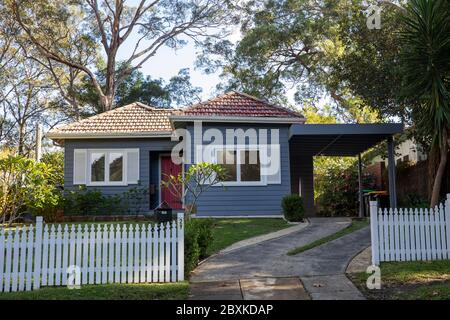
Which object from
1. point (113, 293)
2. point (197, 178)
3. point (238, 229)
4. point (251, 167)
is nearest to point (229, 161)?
point (251, 167)

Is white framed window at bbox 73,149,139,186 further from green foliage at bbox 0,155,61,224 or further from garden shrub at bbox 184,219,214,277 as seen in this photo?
garden shrub at bbox 184,219,214,277

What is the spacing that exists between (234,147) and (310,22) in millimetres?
11146

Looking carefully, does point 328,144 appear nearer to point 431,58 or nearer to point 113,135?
point 431,58

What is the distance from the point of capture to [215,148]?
15.2 m

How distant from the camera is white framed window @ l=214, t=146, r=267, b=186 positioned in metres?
15.2

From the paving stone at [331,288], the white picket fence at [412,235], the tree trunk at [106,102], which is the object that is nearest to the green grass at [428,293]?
the paving stone at [331,288]

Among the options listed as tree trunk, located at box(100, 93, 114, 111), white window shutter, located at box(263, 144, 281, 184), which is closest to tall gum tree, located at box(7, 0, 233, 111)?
tree trunk, located at box(100, 93, 114, 111)

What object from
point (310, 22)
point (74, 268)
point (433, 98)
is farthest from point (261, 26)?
point (74, 268)

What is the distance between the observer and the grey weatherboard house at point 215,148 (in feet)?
49.1

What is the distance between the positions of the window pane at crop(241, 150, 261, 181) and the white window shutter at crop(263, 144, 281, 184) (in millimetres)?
328

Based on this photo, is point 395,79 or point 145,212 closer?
point 395,79

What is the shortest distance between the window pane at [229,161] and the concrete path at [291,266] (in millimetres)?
4577
